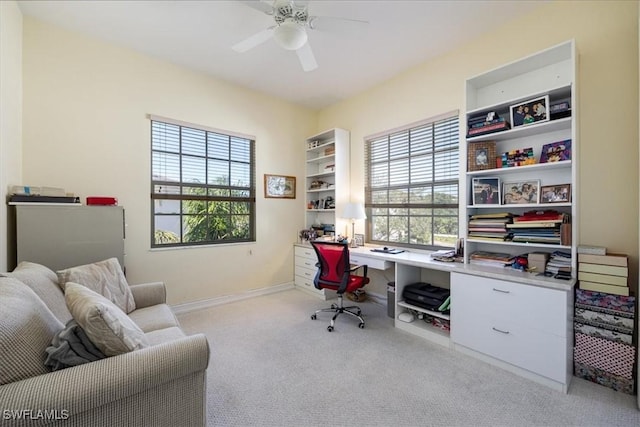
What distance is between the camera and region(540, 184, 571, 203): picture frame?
217 centimetres

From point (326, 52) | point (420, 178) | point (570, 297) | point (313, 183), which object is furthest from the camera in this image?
point (313, 183)

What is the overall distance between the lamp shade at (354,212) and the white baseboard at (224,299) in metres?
1.57

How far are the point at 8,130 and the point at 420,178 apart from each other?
4.11 meters

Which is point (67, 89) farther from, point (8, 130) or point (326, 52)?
point (326, 52)

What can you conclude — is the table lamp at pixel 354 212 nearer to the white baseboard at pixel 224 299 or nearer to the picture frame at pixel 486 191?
the white baseboard at pixel 224 299

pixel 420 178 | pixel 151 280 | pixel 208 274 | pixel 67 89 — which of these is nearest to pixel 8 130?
pixel 67 89

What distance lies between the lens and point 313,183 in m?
4.74

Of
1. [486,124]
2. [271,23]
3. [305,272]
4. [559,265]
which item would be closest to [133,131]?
[271,23]

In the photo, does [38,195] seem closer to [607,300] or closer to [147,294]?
[147,294]

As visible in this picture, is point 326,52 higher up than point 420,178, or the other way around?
point 326,52

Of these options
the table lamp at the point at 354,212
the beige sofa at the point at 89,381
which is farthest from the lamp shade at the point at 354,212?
the beige sofa at the point at 89,381

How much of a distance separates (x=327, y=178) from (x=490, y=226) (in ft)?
8.79

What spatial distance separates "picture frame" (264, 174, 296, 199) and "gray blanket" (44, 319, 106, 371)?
10.4 ft

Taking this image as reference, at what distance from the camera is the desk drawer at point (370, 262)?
10.1ft
